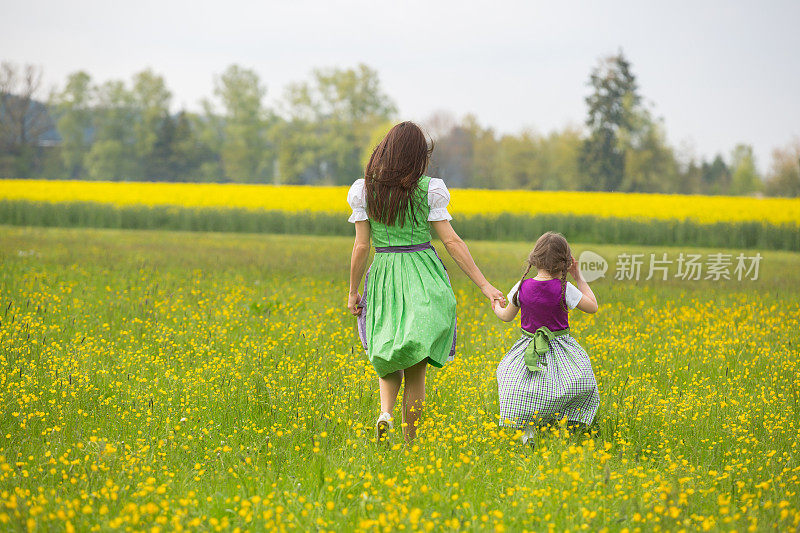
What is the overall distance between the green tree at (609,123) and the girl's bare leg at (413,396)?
31772 mm

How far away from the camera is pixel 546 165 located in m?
36.3

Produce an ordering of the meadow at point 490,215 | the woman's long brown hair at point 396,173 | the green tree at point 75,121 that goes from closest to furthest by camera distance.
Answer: the woman's long brown hair at point 396,173 → the meadow at point 490,215 → the green tree at point 75,121

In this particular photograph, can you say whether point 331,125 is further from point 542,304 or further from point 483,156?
point 542,304

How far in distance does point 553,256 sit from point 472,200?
20877 millimetres

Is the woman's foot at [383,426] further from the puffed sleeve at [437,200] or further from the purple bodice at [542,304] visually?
the puffed sleeve at [437,200]

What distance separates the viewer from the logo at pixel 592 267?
1346 centimetres

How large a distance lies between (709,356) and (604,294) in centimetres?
380

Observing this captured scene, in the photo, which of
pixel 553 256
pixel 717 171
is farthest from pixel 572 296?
pixel 717 171

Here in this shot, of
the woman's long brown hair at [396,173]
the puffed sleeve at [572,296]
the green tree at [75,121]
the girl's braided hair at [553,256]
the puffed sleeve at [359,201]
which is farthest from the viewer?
the green tree at [75,121]

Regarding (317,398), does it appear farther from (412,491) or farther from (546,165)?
(546,165)

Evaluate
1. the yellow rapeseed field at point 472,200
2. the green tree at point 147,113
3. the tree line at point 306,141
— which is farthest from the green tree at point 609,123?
the green tree at point 147,113

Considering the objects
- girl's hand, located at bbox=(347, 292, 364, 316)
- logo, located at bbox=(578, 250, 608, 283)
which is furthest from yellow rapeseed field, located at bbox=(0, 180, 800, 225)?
girl's hand, located at bbox=(347, 292, 364, 316)

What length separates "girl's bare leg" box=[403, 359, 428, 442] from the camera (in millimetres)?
4602

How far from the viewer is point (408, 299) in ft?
14.5
